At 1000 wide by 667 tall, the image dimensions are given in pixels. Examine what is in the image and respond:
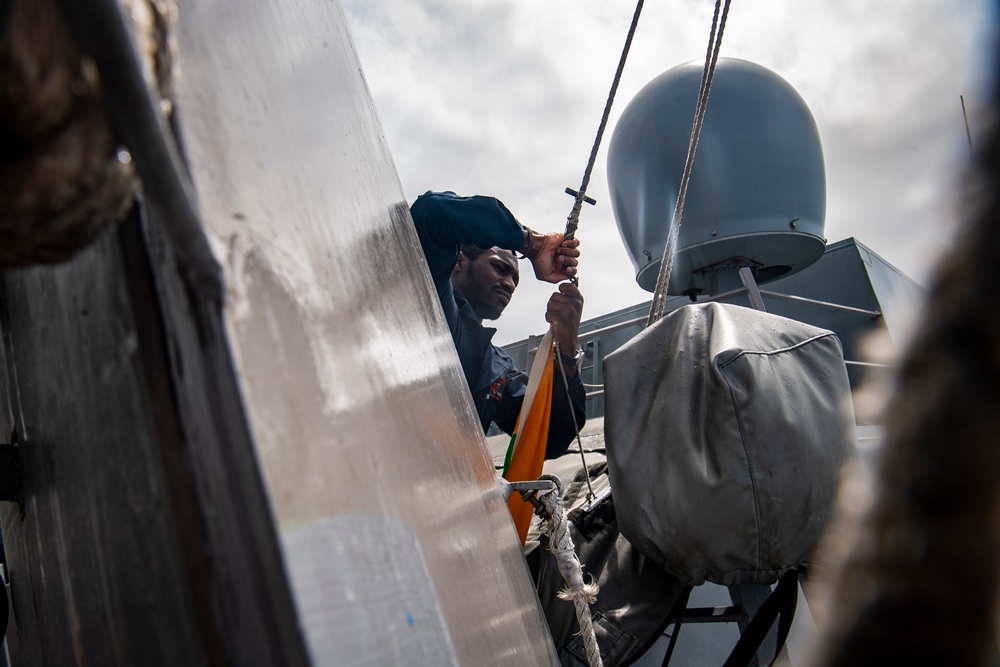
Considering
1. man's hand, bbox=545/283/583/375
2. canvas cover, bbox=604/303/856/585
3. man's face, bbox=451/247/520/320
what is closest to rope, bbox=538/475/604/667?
canvas cover, bbox=604/303/856/585

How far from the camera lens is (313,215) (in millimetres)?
338

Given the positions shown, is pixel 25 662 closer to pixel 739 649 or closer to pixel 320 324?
pixel 320 324

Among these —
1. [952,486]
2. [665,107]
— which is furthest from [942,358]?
[665,107]


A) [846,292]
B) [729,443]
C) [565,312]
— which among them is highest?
[729,443]

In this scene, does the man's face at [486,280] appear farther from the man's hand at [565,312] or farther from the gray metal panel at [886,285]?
the gray metal panel at [886,285]

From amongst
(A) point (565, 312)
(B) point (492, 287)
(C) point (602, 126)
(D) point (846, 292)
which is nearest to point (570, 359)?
(A) point (565, 312)

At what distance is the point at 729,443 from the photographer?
0.84 metres

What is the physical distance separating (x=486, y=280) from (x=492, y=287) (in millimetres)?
29

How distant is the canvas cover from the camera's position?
816 millimetres

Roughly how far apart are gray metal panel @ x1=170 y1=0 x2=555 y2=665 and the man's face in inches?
49.6

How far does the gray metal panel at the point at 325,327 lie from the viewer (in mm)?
226

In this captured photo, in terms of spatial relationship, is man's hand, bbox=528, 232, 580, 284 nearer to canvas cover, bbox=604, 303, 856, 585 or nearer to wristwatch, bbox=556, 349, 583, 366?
wristwatch, bbox=556, 349, 583, 366

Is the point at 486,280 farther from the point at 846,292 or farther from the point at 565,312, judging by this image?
the point at 846,292

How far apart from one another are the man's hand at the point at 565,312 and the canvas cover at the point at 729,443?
0.58 meters
